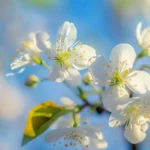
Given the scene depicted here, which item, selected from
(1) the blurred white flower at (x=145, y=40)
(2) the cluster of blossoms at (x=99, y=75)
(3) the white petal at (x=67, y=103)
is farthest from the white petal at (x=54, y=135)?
(1) the blurred white flower at (x=145, y=40)

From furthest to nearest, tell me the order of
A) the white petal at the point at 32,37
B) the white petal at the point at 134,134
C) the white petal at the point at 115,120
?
1. the white petal at the point at 32,37
2. the white petal at the point at 134,134
3. the white petal at the point at 115,120

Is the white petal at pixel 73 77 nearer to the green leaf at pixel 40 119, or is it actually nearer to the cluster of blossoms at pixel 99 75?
the cluster of blossoms at pixel 99 75

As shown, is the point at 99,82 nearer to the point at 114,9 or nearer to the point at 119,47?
the point at 119,47

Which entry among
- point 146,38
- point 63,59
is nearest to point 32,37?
point 63,59

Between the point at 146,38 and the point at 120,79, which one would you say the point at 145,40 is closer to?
the point at 146,38

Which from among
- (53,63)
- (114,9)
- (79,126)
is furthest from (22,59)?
(114,9)

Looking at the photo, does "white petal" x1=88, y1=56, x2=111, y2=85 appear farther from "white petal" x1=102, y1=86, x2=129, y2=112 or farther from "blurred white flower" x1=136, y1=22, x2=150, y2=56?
"blurred white flower" x1=136, y1=22, x2=150, y2=56

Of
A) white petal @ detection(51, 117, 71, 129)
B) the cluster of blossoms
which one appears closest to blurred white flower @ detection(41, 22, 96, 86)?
the cluster of blossoms
